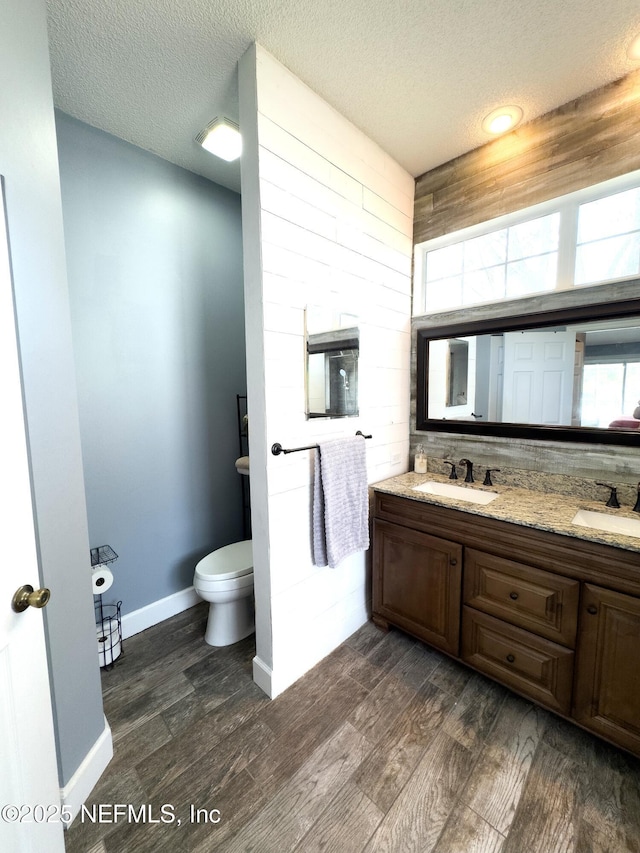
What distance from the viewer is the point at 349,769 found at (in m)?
1.27

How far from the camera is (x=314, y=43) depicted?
4.40 ft

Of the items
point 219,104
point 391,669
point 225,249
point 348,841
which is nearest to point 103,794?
point 348,841

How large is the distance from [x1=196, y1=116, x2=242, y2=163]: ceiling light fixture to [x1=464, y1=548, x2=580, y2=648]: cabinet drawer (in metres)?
2.35

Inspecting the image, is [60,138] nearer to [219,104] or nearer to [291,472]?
[219,104]

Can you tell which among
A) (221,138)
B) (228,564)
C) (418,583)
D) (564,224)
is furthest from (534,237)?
(228,564)

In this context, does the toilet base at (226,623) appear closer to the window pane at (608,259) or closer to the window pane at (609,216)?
the window pane at (608,259)

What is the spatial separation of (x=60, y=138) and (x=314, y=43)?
1276 mm

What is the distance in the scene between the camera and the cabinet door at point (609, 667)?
1.20 m

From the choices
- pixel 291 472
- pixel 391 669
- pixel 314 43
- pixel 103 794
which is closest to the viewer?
pixel 103 794

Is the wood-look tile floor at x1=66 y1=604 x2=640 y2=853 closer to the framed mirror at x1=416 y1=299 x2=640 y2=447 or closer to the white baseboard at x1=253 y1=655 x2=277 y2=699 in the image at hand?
the white baseboard at x1=253 y1=655 x2=277 y2=699

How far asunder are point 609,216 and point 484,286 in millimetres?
596

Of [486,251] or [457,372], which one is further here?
[457,372]

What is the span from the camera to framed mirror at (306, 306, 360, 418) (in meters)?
1.62

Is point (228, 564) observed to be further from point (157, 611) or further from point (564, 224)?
point (564, 224)
